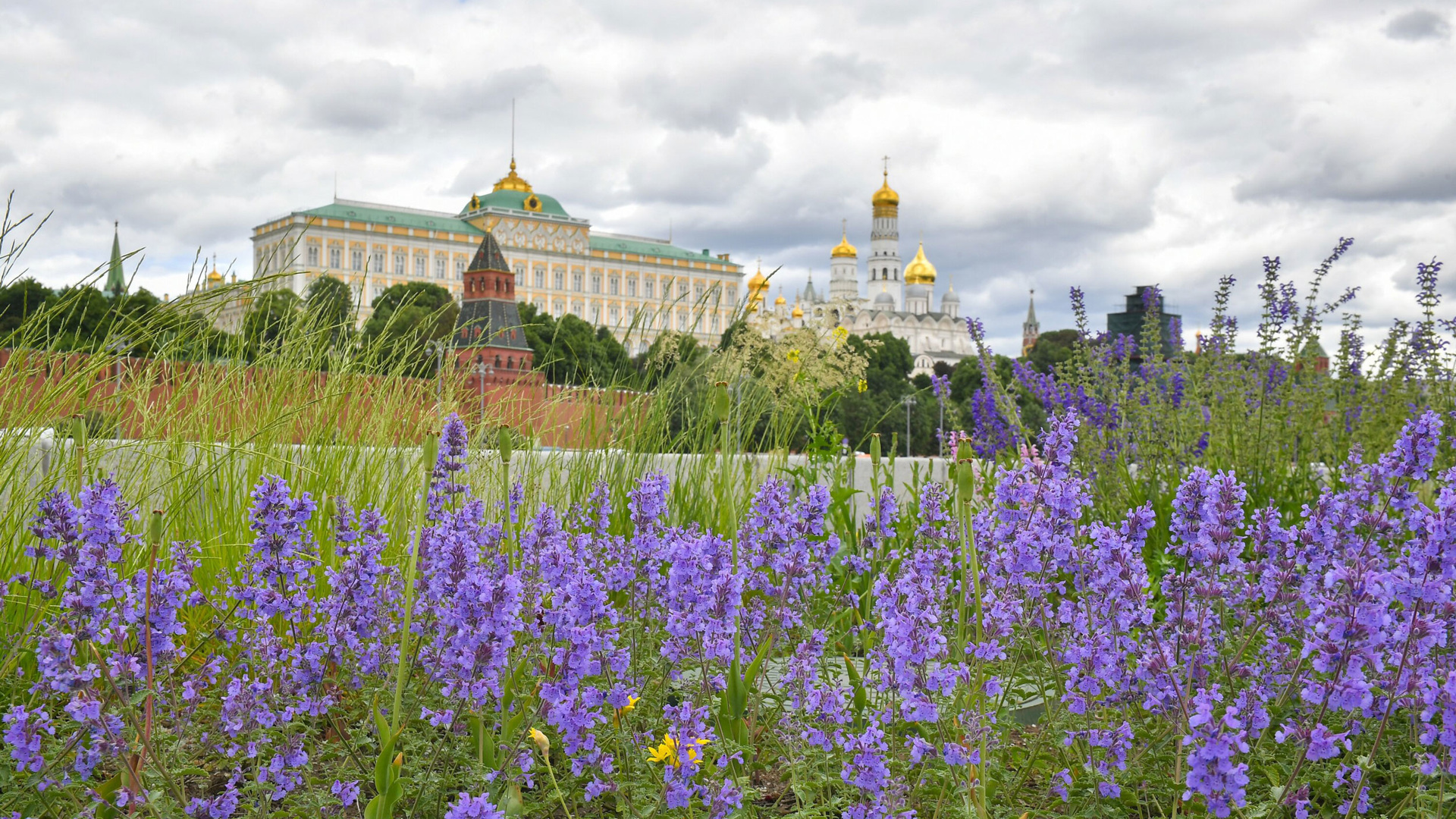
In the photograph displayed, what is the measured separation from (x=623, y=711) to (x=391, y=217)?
84771 mm

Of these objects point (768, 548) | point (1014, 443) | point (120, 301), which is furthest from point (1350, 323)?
point (120, 301)

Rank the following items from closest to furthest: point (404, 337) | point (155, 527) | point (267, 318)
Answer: point (155, 527) < point (267, 318) < point (404, 337)

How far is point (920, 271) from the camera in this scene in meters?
121

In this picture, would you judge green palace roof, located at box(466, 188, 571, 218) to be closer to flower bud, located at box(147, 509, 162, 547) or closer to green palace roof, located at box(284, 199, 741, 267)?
green palace roof, located at box(284, 199, 741, 267)

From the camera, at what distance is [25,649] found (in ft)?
6.64

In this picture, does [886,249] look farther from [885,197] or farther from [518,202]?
[518,202]

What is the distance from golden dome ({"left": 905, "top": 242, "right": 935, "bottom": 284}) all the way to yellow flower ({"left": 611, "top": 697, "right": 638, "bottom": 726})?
12158cm

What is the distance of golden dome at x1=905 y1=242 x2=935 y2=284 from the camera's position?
396 ft

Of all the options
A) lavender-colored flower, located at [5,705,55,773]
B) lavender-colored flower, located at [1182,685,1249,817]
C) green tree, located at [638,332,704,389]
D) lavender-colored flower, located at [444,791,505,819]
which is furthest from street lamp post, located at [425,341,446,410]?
lavender-colored flower, located at [1182,685,1249,817]

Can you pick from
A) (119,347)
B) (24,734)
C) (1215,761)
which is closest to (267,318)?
(119,347)

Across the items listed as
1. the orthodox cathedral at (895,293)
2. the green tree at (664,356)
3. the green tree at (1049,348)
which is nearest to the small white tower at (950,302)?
the orthodox cathedral at (895,293)

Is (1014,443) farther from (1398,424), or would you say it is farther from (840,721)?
(840,721)

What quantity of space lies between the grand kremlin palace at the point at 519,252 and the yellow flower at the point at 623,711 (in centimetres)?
7050

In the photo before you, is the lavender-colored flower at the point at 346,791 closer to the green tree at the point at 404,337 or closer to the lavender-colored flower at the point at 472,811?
the lavender-colored flower at the point at 472,811
